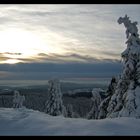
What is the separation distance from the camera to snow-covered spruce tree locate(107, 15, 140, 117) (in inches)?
902

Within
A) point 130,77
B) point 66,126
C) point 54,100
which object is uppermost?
point 54,100

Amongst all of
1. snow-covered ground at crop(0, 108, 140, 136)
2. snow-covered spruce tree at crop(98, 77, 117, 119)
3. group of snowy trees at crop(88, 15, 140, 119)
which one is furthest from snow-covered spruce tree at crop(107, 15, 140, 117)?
snow-covered ground at crop(0, 108, 140, 136)

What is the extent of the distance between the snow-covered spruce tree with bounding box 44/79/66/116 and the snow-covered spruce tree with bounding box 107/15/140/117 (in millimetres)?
23519

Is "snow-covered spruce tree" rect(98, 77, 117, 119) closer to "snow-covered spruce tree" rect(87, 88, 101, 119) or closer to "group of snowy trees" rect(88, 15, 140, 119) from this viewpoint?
"group of snowy trees" rect(88, 15, 140, 119)

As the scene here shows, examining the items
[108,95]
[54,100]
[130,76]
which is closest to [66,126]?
[130,76]

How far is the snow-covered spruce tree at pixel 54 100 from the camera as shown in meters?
47.4

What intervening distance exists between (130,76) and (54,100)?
2510cm

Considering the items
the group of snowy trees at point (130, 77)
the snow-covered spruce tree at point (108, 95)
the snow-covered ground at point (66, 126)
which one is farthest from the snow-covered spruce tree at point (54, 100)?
the snow-covered ground at point (66, 126)

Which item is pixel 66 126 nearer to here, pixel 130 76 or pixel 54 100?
pixel 130 76

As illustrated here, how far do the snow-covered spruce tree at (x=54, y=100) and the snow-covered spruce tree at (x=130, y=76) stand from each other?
23519 mm

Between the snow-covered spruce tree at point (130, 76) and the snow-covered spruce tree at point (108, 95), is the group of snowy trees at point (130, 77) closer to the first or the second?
the snow-covered spruce tree at point (130, 76)

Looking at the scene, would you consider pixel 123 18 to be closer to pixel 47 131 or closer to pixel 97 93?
pixel 47 131

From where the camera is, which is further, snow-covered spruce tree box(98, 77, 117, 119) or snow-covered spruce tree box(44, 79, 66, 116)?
snow-covered spruce tree box(44, 79, 66, 116)

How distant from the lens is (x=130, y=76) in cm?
2388
